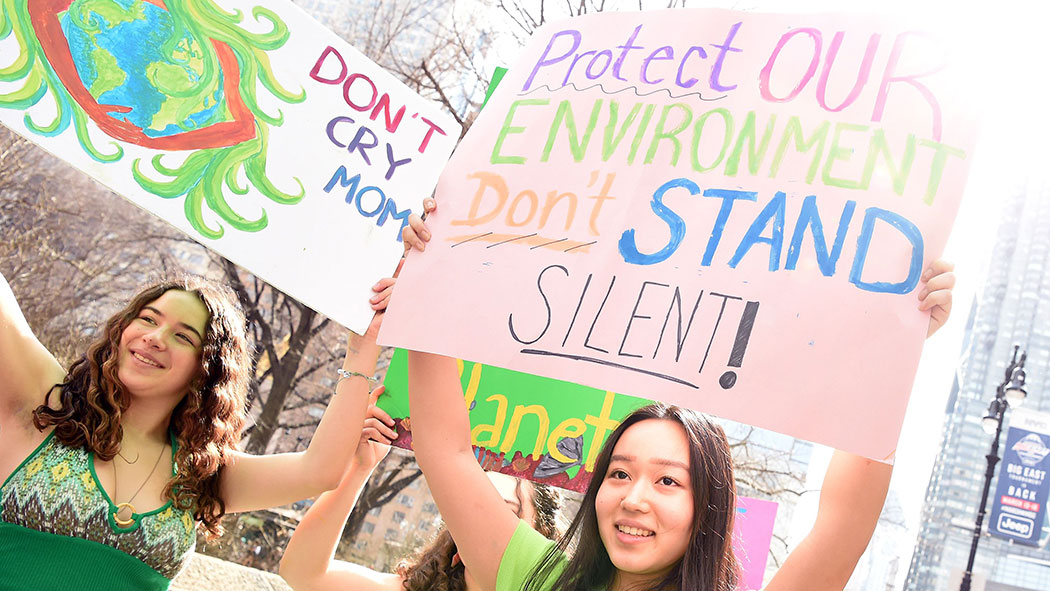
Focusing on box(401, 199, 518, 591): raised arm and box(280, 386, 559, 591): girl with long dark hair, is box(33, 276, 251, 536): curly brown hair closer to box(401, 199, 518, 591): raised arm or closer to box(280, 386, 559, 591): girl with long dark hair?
box(280, 386, 559, 591): girl with long dark hair

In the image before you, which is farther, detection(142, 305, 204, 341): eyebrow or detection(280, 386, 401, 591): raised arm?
detection(280, 386, 401, 591): raised arm

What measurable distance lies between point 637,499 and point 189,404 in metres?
1.31

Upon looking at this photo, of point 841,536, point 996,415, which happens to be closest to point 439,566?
point 841,536

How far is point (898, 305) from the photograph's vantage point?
160 centimetres

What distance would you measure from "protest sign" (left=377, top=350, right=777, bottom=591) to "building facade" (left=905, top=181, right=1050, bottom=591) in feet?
148

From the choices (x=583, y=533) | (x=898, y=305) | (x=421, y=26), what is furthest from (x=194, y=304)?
(x=421, y=26)

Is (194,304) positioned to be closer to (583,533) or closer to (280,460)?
(280,460)

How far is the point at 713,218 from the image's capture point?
5.94ft

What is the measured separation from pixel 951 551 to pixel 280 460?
53331mm

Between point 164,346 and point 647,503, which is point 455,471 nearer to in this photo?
point 647,503

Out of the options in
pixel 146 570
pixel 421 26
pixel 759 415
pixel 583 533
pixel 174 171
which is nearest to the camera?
pixel 759 415

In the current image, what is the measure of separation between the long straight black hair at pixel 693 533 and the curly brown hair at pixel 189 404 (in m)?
0.98

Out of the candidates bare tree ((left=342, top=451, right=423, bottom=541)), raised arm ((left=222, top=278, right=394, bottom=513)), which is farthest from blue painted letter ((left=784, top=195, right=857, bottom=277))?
bare tree ((left=342, top=451, right=423, bottom=541))

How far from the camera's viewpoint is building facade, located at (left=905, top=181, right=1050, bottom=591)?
43.6 m
